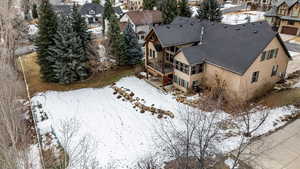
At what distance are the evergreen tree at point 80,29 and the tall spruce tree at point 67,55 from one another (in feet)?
1.73

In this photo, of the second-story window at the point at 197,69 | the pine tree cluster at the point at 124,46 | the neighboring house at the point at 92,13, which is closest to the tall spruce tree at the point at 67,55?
the pine tree cluster at the point at 124,46

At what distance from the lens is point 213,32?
25.3 meters

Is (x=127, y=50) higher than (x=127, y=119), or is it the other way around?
(x=127, y=50)

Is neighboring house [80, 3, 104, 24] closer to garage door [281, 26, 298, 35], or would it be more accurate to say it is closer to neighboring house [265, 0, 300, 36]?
neighboring house [265, 0, 300, 36]

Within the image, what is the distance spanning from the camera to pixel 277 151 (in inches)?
582

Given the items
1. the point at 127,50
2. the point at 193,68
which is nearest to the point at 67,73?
the point at 127,50

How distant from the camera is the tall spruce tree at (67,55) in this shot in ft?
85.3

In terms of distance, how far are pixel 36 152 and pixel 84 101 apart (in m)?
7.98

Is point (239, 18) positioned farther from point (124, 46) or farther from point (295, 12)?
point (124, 46)

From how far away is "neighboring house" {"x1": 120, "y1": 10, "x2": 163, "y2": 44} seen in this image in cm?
4459

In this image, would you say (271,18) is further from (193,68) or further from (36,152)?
(36,152)

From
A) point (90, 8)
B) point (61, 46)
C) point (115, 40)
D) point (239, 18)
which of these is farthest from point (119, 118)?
point (90, 8)

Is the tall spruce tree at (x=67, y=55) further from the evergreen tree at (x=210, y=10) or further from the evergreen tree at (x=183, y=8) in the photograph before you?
the evergreen tree at (x=210, y=10)

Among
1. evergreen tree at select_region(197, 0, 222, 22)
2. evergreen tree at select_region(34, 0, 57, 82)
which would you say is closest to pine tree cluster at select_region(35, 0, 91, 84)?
evergreen tree at select_region(34, 0, 57, 82)
